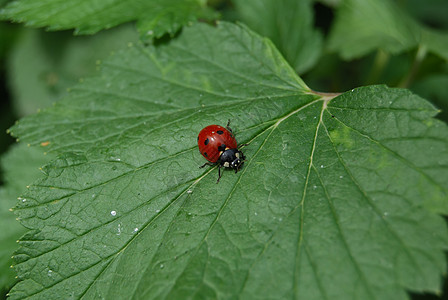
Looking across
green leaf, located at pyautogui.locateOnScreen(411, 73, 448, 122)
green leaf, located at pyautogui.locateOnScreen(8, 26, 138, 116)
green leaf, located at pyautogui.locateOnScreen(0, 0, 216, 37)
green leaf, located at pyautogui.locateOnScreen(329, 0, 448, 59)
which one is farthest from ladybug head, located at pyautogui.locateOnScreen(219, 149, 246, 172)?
green leaf, located at pyautogui.locateOnScreen(411, 73, 448, 122)

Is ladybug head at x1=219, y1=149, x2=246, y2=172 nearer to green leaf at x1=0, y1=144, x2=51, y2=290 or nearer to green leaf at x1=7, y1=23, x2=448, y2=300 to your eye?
green leaf at x1=7, y1=23, x2=448, y2=300

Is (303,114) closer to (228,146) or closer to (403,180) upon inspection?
(228,146)

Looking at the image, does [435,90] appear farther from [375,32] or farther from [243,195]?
[243,195]

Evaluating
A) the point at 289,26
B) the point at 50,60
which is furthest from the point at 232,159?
the point at 50,60

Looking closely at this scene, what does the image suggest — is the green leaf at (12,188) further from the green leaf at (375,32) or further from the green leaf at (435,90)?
the green leaf at (435,90)

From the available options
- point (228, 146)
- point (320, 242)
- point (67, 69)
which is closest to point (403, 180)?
point (320, 242)

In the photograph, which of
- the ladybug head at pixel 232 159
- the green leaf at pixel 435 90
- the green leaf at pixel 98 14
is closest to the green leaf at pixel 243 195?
the ladybug head at pixel 232 159
